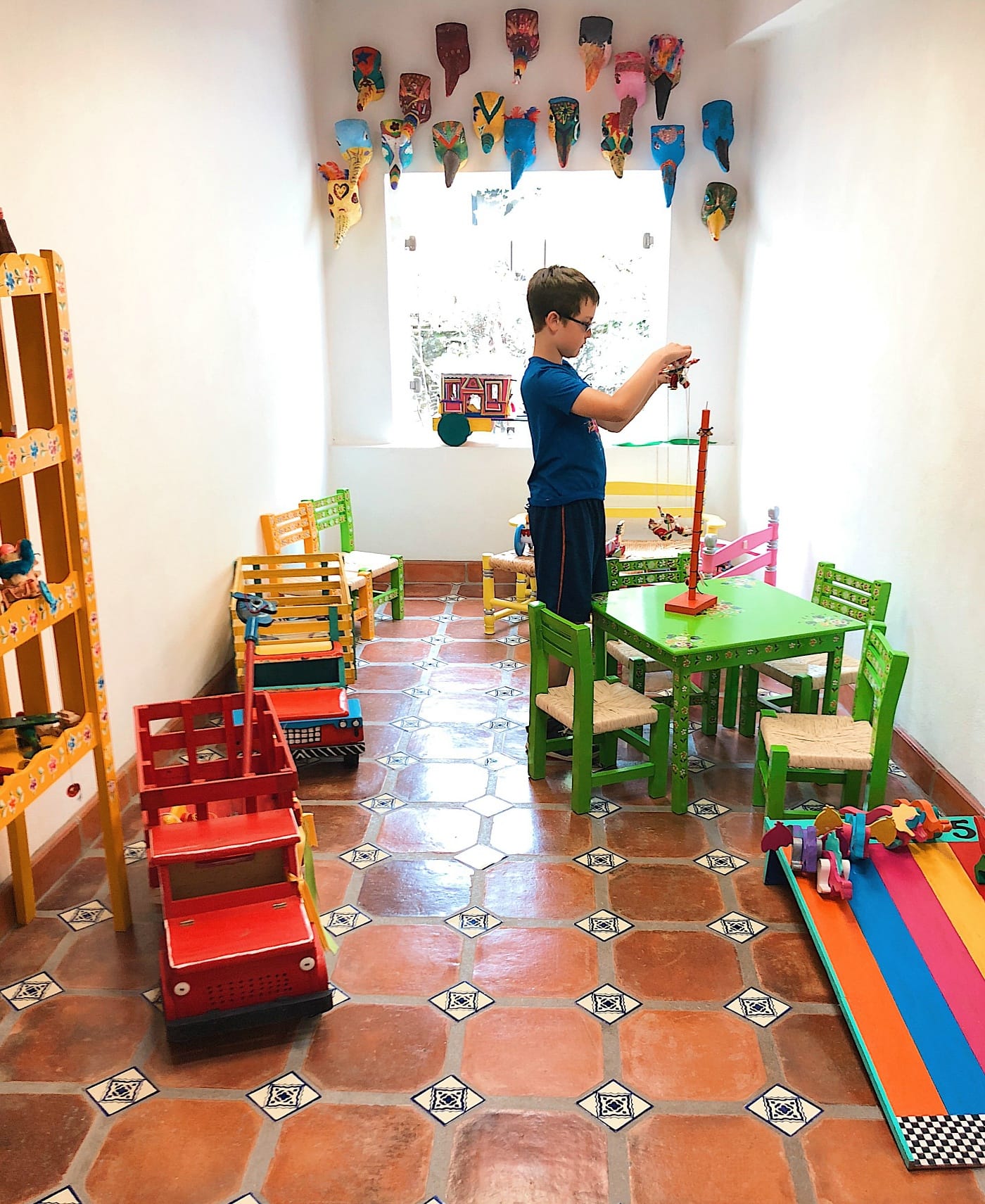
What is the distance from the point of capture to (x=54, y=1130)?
2094 mm

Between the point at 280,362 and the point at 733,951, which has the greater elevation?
the point at 280,362

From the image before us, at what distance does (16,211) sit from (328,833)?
79.7 inches

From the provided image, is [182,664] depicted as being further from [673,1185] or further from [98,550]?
[673,1185]

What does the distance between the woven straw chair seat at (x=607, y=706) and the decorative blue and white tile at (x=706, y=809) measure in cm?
33

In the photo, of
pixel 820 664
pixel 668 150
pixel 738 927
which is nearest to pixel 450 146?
pixel 668 150

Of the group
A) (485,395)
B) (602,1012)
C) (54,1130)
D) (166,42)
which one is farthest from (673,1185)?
(485,395)

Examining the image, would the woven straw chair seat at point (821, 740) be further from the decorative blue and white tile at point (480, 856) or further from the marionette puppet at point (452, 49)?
the marionette puppet at point (452, 49)

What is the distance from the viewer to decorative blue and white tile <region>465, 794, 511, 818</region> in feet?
11.2

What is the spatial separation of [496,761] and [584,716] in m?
0.63

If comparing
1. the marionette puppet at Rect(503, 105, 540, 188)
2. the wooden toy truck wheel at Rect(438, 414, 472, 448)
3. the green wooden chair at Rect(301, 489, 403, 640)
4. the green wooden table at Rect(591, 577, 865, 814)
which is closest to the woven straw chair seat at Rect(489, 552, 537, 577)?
the green wooden chair at Rect(301, 489, 403, 640)

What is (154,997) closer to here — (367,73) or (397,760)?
(397,760)

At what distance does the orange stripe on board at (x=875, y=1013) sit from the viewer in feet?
6.86

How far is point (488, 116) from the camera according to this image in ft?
18.4

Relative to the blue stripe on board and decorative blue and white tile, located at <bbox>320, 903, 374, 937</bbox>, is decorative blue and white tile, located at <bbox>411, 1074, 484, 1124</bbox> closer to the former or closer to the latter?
decorative blue and white tile, located at <bbox>320, 903, 374, 937</bbox>
